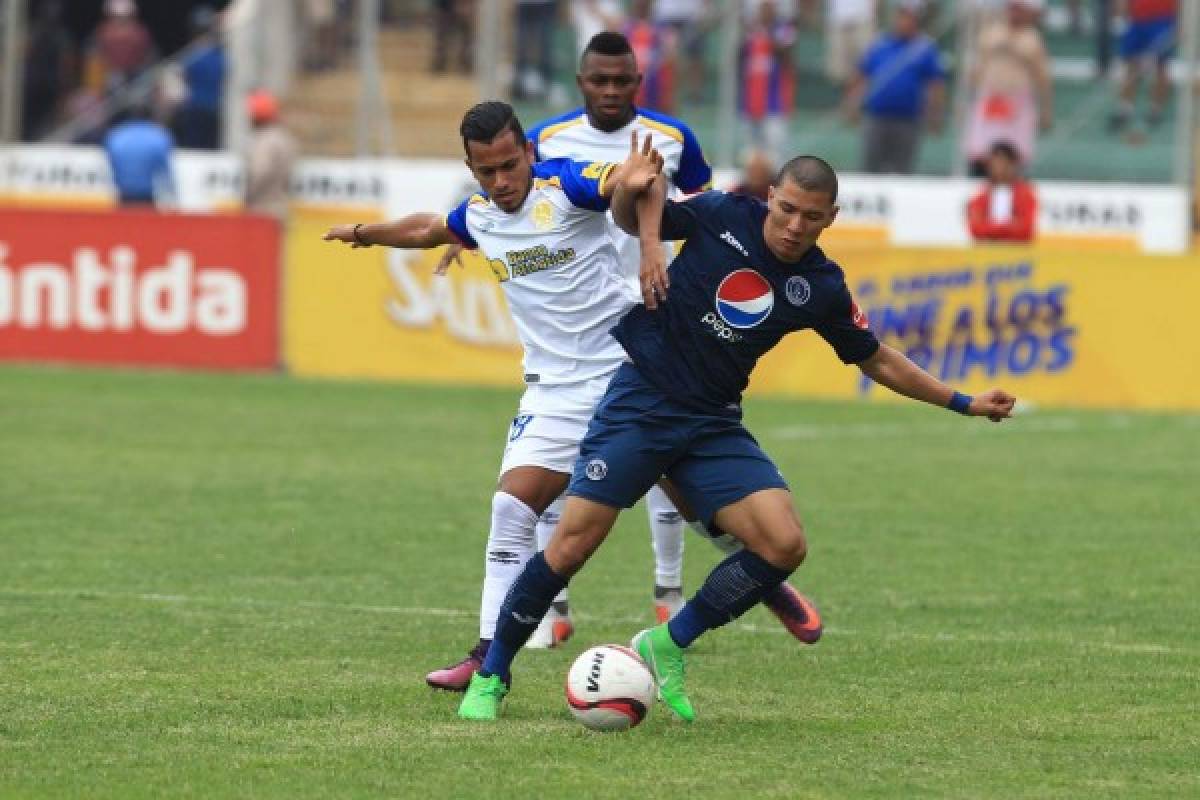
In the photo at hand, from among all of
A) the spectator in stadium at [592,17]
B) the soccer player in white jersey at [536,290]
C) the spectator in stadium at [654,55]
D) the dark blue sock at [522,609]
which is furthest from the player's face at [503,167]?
the spectator in stadium at [592,17]

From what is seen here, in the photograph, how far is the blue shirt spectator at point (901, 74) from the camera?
23953 mm

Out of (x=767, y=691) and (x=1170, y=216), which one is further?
(x=1170, y=216)

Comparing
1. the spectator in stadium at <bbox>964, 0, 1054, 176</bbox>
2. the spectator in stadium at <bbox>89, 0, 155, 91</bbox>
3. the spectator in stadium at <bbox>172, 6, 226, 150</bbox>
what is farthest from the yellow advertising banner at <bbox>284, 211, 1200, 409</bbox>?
the spectator in stadium at <bbox>89, 0, 155, 91</bbox>

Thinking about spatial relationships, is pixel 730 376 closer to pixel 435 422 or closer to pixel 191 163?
pixel 435 422

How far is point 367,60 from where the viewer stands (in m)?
26.3

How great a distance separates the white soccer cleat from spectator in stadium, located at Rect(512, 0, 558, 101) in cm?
1700

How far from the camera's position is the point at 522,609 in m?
7.83

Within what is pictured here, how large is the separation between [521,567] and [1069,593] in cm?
325

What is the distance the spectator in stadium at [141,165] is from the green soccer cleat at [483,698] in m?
16.3

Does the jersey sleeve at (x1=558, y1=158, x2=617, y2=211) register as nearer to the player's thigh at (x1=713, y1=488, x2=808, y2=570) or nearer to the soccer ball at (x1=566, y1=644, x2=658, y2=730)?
the player's thigh at (x1=713, y1=488, x2=808, y2=570)

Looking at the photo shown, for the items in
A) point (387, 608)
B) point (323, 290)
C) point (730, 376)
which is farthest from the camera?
point (323, 290)

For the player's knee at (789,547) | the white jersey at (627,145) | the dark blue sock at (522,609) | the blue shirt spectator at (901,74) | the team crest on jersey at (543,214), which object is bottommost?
the dark blue sock at (522,609)

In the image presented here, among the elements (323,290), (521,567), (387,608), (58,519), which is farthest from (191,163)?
(521,567)

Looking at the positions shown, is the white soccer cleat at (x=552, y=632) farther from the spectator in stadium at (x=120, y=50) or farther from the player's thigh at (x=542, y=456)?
the spectator in stadium at (x=120, y=50)
